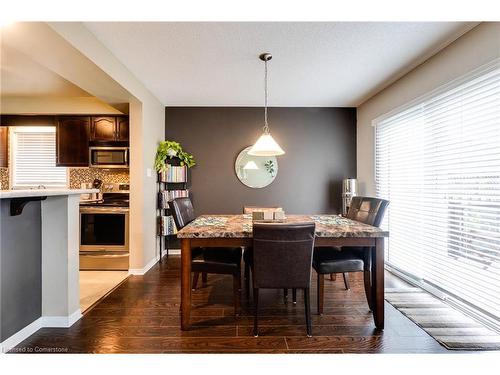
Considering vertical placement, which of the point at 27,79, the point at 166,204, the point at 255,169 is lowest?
the point at 166,204

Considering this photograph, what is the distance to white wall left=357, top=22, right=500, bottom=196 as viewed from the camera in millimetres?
2160

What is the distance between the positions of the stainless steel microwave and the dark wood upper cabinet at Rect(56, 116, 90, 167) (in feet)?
0.56

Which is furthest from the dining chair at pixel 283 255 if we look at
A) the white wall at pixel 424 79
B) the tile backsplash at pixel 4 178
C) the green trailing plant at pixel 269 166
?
the tile backsplash at pixel 4 178

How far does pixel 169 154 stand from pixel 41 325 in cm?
264

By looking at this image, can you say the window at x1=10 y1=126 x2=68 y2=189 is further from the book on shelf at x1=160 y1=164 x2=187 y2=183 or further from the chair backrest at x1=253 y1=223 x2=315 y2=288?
the chair backrest at x1=253 y1=223 x2=315 y2=288

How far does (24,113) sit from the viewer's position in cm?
404

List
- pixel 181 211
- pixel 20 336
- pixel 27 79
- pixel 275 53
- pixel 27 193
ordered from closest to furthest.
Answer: pixel 27 193
pixel 20 336
pixel 275 53
pixel 181 211
pixel 27 79

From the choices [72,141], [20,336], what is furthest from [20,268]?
[72,141]

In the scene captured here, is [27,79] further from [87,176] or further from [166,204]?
[166,204]

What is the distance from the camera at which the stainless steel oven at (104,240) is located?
12.1 feet

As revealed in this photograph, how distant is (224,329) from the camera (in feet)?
7.02
